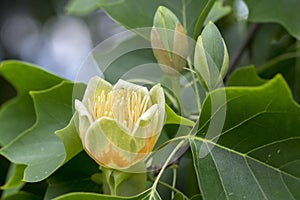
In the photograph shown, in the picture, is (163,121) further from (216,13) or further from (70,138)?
(216,13)

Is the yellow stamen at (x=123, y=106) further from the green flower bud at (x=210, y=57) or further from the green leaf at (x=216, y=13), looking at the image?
the green leaf at (x=216, y=13)

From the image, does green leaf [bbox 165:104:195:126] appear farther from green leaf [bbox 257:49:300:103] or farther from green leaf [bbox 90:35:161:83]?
green leaf [bbox 257:49:300:103]

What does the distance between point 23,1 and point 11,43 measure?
0.77ft

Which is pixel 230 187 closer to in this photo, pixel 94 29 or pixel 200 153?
pixel 200 153

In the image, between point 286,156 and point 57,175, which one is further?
point 57,175

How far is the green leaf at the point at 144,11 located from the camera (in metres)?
0.78

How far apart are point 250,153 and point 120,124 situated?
140 millimetres

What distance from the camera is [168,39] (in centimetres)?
66

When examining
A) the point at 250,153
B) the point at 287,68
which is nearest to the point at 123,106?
the point at 250,153

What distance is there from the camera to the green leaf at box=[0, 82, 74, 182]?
705 millimetres

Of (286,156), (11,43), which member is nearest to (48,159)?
(286,156)

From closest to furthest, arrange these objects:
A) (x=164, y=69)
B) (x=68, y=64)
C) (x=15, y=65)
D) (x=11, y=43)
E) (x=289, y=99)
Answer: (x=289, y=99) < (x=164, y=69) < (x=15, y=65) < (x=68, y=64) < (x=11, y=43)

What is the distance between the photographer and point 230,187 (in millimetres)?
566

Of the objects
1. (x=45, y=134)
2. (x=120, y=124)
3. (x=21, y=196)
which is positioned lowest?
(x=21, y=196)
